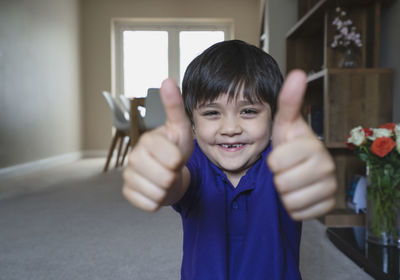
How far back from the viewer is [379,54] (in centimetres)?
181

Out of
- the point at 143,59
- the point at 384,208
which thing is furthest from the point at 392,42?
the point at 143,59

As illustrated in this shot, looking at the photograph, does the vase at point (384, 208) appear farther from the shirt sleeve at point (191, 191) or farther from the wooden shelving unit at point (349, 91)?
the shirt sleeve at point (191, 191)

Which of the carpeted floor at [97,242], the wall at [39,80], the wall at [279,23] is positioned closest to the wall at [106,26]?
the wall at [39,80]

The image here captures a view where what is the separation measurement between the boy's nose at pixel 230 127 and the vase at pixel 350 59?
1315 mm

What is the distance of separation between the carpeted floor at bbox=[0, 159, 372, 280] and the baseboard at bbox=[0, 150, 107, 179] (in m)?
0.96

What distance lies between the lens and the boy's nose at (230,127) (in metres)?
0.61

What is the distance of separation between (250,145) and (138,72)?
5.37 m

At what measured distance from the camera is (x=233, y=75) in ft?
2.11

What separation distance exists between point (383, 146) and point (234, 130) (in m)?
0.91

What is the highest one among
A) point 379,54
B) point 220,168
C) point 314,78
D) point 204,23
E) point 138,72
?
point 204,23

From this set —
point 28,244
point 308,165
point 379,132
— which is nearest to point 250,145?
point 308,165

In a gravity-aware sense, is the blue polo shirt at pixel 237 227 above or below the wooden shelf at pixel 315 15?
below

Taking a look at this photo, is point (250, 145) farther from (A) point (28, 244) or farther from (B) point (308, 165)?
(A) point (28, 244)

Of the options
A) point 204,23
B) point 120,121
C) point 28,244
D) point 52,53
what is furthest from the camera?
point 204,23
